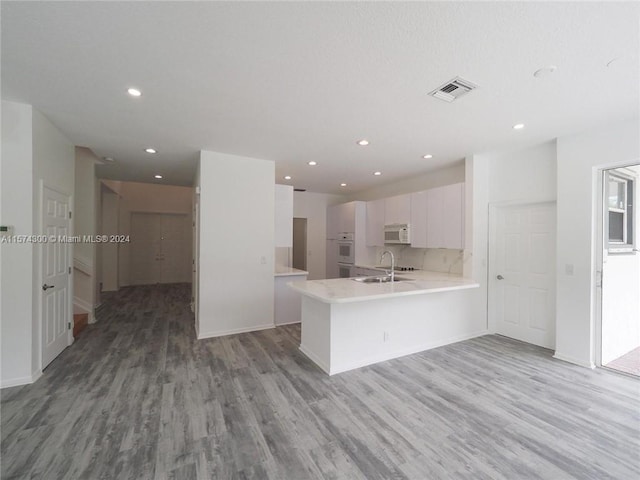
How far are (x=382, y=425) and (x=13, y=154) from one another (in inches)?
166

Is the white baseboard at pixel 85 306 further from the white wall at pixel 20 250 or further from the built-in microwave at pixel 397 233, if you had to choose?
the built-in microwave at pixel 397 233

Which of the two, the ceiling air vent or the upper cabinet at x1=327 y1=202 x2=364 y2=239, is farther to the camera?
the upper cabinet at x1=327 y1=202 x2=364 y2=239

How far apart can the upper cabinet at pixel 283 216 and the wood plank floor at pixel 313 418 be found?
6.96 ft

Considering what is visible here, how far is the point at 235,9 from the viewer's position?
1482 millimetres

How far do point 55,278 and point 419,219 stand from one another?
17.7 feet

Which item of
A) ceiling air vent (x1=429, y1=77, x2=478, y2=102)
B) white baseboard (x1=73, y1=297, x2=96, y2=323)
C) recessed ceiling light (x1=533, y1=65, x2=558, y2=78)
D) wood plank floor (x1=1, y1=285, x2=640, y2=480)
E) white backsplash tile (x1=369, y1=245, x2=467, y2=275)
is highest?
ceiling air vent (x1=429, y1=77, x2=478, y2=102)

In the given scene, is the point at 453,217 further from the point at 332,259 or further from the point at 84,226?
the point at 84,226

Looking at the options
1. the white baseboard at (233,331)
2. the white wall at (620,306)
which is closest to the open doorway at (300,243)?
the white baseboard at (233,331)

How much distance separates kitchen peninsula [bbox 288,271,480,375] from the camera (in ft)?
9.68

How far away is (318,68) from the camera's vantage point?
1.98 meters

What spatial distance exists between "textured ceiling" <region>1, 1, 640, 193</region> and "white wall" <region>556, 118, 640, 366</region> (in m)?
0.25

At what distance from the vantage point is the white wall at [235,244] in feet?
13.0

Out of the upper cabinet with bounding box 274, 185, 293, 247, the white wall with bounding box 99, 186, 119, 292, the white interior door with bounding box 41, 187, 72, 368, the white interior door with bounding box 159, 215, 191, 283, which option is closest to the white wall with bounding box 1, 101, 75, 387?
the white interior door with bounding box 41, 187, 72, 368

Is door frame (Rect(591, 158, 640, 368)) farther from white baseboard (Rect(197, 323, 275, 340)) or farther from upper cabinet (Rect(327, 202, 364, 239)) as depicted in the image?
white baseboard (Rect(197, 323, 275, 340))
